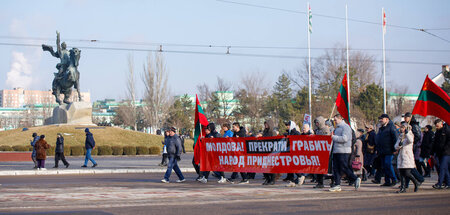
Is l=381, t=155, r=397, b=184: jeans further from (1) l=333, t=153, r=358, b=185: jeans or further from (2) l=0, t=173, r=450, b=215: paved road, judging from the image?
(1) l=333, t=153, r=358, b=185: jeans

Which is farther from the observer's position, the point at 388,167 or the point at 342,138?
the point at 388,167

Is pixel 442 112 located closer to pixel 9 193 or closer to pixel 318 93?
pixel 9 193

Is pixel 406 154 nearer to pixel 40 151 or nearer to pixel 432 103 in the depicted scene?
pixel 432 103

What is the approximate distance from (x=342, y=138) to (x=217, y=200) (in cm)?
356

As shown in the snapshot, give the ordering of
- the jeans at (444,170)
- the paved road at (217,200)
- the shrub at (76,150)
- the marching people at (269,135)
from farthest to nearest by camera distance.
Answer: the shrub at (76,150)
the marching people at (269,135)
the jeans at (444,170)
the paved road at (217,200)

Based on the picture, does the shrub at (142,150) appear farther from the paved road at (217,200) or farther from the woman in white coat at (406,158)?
the woman in white coat at (406,158)

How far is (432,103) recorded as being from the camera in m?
13.9

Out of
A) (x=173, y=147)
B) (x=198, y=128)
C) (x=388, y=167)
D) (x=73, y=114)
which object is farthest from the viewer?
(x=73, y=114)

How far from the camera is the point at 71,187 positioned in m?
14.9

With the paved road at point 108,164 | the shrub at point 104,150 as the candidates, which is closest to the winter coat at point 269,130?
the paved road at point 108,164

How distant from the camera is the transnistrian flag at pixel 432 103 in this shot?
13.7m

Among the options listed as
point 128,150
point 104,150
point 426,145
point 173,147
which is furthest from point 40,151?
point 128,150

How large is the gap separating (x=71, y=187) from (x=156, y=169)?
8.66 m

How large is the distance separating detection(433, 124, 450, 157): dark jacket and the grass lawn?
122 feet
